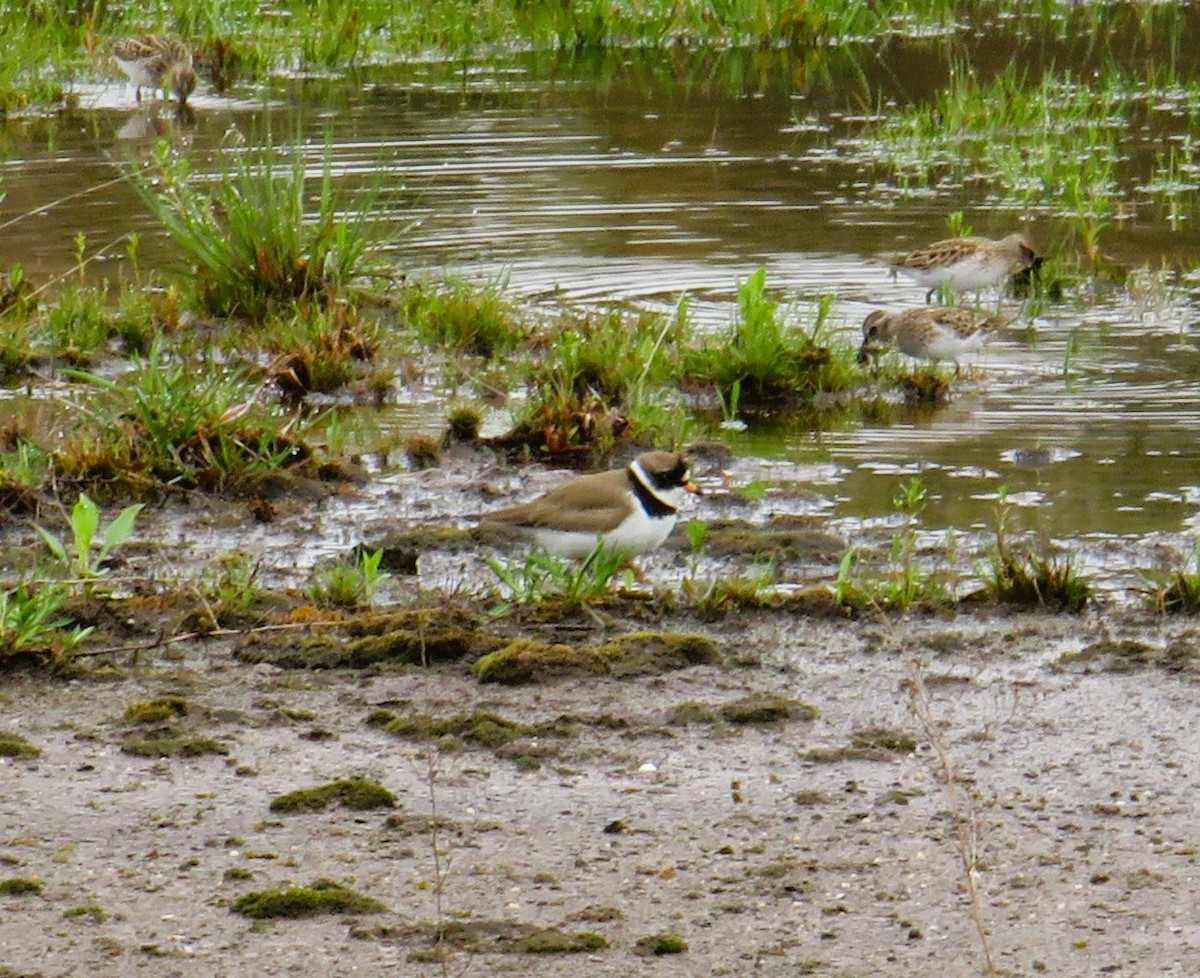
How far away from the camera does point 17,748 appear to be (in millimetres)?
5723

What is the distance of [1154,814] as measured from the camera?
17.4ft

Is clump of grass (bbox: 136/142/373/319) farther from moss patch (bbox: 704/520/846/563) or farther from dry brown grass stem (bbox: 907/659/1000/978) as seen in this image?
dry brown grass stem (bbox: 907/659/1000/978)

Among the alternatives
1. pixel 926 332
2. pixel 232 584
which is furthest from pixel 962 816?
pixel 926 332

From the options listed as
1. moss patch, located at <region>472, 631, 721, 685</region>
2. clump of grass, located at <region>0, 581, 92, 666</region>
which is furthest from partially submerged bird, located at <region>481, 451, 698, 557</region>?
clump of grass, located at <region>0, 581, 92, 666</region>

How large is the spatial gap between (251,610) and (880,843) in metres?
2.48

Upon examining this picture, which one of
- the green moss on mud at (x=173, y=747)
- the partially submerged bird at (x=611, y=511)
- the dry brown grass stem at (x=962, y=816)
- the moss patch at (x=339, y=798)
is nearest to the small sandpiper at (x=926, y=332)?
the partially submerged bird at (x=611, y=511)

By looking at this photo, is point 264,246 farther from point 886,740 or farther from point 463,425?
point 886,740

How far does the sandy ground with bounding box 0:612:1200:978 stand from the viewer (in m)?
4.61

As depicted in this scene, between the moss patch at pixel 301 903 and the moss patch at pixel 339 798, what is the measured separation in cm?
56

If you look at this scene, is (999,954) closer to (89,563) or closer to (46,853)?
(46,853)

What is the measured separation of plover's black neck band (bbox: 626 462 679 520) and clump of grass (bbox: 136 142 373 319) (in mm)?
3688

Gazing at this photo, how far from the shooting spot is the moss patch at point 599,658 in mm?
6312

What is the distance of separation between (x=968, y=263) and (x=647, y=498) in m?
4.83

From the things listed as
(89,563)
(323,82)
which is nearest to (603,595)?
(89,563)
